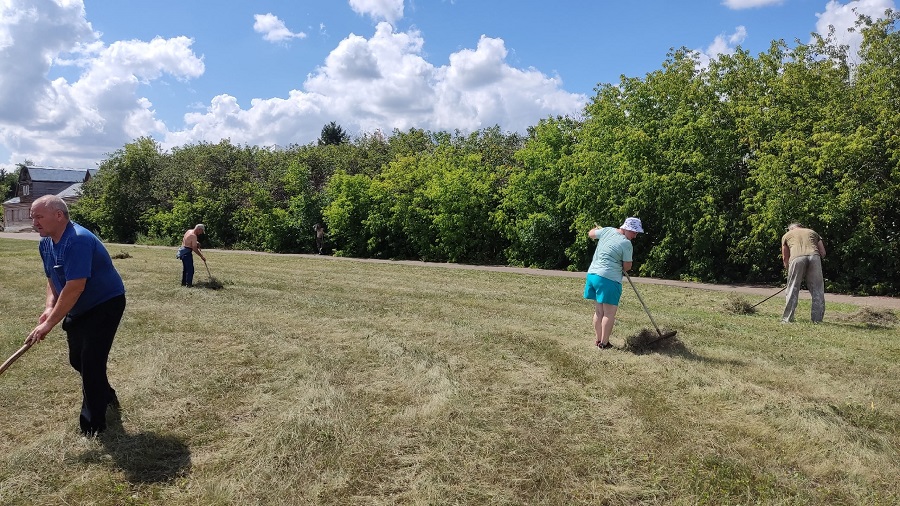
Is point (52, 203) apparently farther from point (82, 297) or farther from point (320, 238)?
point (320, 238)

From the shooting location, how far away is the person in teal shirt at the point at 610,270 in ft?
21.7

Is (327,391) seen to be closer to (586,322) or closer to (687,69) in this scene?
(586,322)

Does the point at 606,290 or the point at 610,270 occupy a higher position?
the point at 610,270

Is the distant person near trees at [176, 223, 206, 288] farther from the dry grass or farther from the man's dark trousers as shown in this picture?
the dry grass

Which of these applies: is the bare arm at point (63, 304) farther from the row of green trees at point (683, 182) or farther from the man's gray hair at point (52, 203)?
the row of green trees at point (683, 182)

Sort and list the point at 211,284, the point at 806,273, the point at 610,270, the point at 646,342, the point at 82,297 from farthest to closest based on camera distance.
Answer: the point at 211,284
the point at 806,273
the point at 646,342
the point at 610,270
the point at 82,297

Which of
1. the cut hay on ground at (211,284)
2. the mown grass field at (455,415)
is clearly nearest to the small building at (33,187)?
the cut hay on ground at (211,284)

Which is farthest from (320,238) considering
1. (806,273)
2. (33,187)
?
(33,187)

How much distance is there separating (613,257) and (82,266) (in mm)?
5145

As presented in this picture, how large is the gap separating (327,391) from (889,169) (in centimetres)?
1383

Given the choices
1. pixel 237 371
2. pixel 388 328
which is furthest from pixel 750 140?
pixel 237 371

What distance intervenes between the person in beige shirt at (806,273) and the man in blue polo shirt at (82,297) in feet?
29.6

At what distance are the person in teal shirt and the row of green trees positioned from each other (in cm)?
878

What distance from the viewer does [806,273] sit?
9164 millimetres
